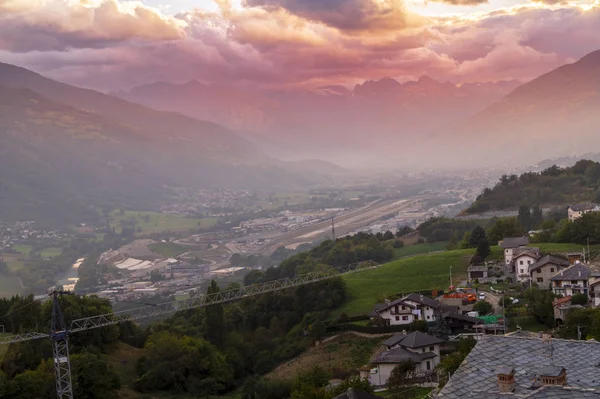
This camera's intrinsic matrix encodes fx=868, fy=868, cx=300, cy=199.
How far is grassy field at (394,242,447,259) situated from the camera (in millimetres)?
66075

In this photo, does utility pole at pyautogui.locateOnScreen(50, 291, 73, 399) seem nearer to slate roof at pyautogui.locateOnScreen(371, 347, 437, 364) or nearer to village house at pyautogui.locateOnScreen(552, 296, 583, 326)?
slate roof at pyautogui.locateOnScreen(371, 347, 437, 364)

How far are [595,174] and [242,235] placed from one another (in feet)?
188

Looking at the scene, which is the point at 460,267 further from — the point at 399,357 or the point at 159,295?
the point at 159,295

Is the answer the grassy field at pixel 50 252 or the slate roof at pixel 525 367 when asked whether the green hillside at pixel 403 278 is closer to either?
the slate roof at pixel 525 367

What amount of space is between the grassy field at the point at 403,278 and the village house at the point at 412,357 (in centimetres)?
1108

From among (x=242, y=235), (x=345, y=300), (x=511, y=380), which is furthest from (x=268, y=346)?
(x=242, y=235)

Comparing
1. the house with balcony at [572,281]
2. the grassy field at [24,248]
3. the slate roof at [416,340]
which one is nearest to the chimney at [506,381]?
the slate roof at [416,340]

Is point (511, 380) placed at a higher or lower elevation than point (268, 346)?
higher

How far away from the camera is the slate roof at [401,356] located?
106 feet

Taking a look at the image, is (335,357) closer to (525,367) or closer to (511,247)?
(511,247)

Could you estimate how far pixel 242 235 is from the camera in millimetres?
129750

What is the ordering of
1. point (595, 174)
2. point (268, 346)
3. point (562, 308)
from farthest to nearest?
point (595, 174)
point (268, 346)
point (562, 308)

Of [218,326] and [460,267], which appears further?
[460,267]

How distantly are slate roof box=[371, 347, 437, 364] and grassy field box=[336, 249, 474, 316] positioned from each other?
11649 millimetres
